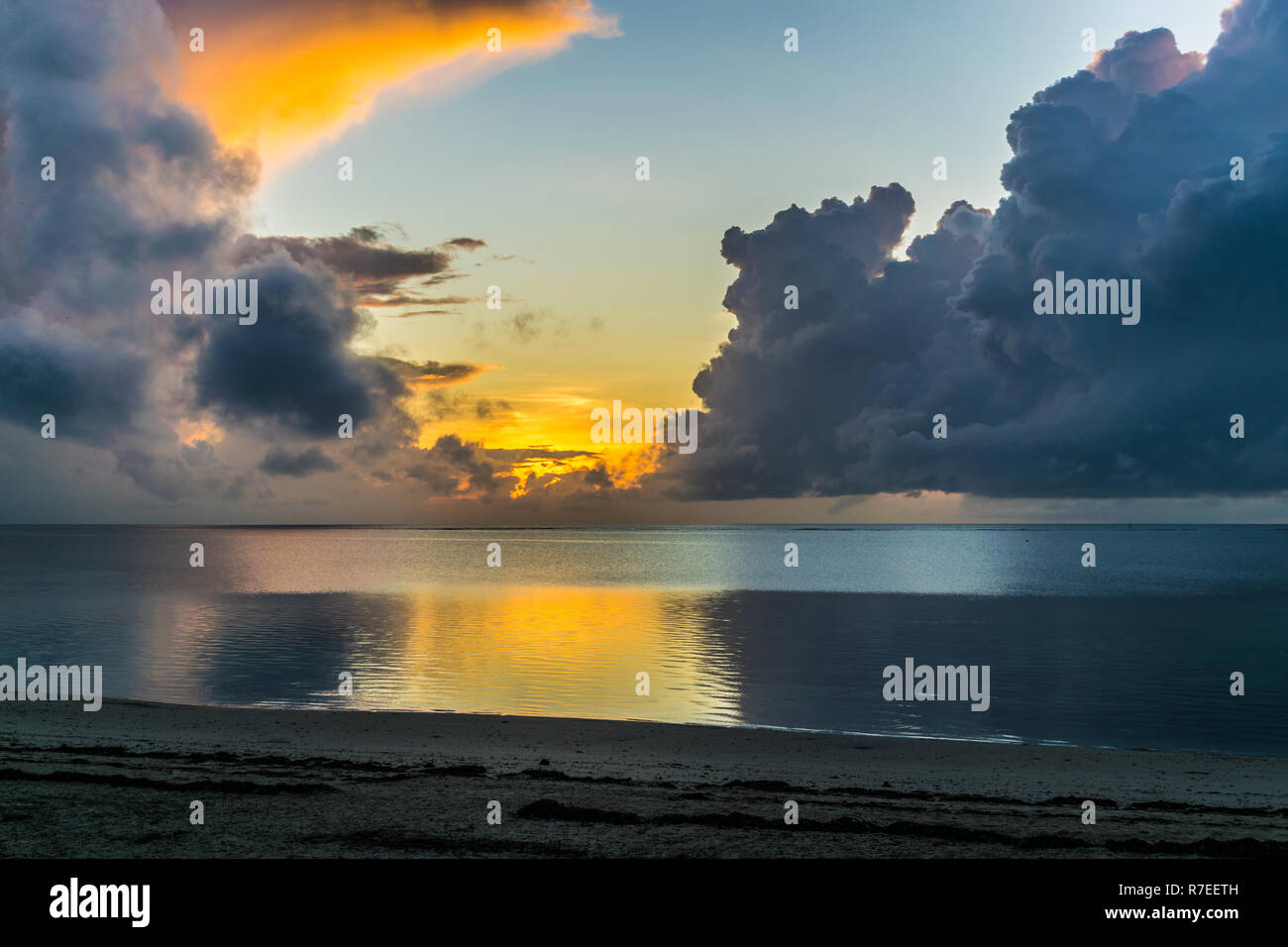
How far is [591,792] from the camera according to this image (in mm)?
17516

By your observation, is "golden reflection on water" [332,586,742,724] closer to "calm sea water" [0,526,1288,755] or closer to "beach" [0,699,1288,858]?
"calm sea water" [0,526,1288,755]

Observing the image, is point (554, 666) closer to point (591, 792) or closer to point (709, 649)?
point (709, 649)

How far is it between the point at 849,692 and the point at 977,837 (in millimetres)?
24489

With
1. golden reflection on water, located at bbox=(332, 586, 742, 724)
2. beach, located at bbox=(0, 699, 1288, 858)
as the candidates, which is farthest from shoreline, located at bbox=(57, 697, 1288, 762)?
golden reflection on water, located at bbox=(332, 586, 742, 724)

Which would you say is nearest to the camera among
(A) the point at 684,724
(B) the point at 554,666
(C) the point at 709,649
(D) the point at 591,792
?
(D) the point at 591,792

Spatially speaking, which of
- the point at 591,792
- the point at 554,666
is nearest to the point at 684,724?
the point at 591,792

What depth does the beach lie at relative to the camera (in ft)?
44.7

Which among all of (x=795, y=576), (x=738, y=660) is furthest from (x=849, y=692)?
(x=795, y=576)

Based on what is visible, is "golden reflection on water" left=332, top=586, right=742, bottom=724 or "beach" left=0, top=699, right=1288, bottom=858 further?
"golden reflection on water" left=332, top=586, right=742, bottom=724

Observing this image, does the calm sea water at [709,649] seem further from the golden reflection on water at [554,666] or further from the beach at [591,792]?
the beach at [591,792]

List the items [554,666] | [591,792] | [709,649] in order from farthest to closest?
[709,649]
[554,666]
[591,792]

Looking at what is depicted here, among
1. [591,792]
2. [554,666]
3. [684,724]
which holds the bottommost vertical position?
[684,724]

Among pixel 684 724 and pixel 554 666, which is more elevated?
pixel 554 666

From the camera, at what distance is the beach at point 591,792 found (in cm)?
1363
